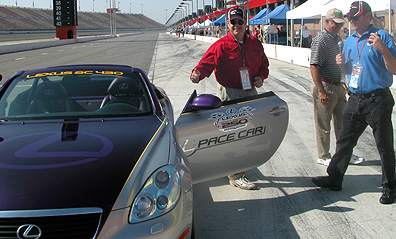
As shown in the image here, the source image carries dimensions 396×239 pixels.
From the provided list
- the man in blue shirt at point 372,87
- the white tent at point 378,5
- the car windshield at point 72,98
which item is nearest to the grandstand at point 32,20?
the white tent at point 378,5

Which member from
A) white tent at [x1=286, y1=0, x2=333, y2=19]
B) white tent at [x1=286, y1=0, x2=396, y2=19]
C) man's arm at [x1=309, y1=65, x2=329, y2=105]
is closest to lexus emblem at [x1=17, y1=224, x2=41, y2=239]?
man's arm at [x1=309, y1=65, x2=329, y2=105]

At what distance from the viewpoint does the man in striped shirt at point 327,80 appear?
4.59 meters

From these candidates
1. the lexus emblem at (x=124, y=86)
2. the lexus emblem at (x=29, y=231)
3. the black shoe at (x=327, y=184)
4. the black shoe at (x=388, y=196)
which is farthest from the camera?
the black shoe at (x=327, y=184)

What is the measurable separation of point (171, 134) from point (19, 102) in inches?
60.0

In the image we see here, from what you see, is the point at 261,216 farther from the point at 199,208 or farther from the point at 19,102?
the point at 19,102

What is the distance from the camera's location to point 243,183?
4.39 meters

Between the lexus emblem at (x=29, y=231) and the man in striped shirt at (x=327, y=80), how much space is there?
11.0 ft

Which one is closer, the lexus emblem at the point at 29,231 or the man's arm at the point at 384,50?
the lexus emblem at the point at 29,231

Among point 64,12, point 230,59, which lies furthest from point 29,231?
point 64,12

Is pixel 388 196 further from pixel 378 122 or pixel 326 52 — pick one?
pixel 326 52

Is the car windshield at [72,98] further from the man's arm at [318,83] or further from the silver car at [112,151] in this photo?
the man's arm at [318,83]

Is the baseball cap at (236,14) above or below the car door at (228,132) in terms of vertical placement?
above

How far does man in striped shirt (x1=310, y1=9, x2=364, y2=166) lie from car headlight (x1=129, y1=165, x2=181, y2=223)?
2.60 m

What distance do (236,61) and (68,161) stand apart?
7.64 ft
